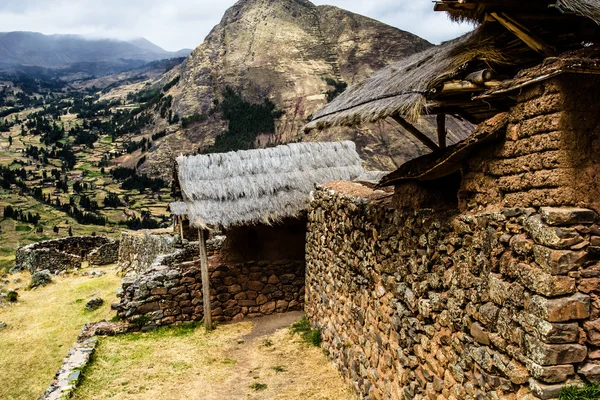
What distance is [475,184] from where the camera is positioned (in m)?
4.13

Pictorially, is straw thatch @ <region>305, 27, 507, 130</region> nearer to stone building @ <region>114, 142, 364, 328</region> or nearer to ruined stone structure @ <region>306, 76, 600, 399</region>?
ruined stone structure @ <region>306, 76, 600, 399</region>

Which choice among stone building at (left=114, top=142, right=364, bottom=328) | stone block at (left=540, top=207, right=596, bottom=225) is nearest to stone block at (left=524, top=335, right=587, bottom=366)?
stone block at (left=540, top=207, right=596, bottom=225)

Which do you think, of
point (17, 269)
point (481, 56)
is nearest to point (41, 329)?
point (17, 269)

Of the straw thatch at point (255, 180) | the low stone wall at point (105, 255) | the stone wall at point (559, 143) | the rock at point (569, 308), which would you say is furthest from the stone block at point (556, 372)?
the low stone wall at point (105, 255)

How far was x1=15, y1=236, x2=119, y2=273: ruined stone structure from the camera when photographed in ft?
82.7

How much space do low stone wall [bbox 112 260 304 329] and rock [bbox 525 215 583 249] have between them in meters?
8.51

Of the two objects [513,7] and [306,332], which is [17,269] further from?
[513,7]

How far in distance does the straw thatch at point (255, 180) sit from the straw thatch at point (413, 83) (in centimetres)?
513

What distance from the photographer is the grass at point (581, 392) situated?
2.96 metres

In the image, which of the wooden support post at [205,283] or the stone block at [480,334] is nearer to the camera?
the stone block at [480,334]

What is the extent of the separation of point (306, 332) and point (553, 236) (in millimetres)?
7371

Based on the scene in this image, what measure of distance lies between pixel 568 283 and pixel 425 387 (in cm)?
218

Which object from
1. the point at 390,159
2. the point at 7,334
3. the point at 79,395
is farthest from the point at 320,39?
the point at 79,395

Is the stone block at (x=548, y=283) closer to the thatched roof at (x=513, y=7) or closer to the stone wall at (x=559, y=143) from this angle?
the stone wall at (x=559, y=143)
